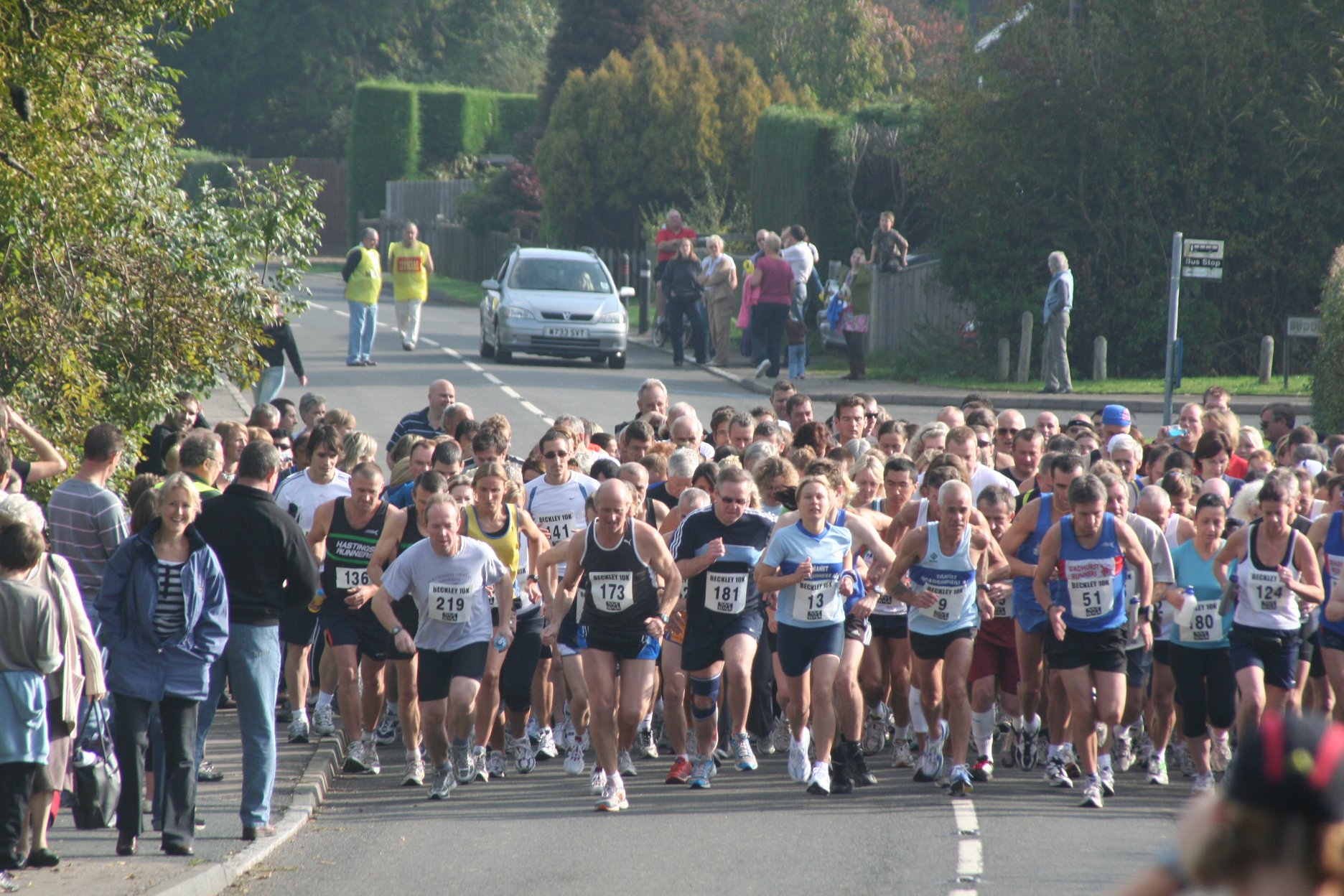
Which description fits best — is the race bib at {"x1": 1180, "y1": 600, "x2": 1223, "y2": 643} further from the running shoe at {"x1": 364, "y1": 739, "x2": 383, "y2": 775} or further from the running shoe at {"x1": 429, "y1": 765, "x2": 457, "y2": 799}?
the running shoe at {"x1": 364, "y1": 739, "x2": 383, "y2": 775}

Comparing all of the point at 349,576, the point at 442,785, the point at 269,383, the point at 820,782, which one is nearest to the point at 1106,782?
the point at 820,782

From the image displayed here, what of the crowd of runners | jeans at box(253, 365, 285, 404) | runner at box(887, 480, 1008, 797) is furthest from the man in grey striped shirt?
jeans at box(253, 365, 285, 404)

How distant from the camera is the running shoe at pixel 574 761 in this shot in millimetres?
10023

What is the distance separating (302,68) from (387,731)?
214 feet

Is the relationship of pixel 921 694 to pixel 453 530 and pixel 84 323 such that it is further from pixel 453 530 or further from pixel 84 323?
pixel 84 323

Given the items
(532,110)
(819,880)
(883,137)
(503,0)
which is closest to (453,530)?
(819,880)

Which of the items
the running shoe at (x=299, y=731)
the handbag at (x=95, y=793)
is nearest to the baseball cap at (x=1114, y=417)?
the running shoe at (x=299, y=731)

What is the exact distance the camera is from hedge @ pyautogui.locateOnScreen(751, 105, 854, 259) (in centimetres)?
3212

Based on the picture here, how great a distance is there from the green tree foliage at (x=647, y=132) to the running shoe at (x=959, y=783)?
109 feet

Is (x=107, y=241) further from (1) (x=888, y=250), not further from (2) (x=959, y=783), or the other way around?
(1) (x=888, y=250)

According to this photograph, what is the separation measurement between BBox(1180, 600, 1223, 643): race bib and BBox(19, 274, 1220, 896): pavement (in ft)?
2.98

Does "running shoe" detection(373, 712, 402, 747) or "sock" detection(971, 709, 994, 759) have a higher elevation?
"sock" detection(971, 709, 994, 759)

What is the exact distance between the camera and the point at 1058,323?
2420 cm

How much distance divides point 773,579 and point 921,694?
114 cm
